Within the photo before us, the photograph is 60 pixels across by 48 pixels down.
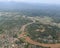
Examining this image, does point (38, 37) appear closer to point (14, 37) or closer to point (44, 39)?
point (44, 39)

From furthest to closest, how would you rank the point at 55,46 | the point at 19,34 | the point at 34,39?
the point at 19,34, the point at 34,39, the point at 55,46

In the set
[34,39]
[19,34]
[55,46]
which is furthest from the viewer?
[19,34]

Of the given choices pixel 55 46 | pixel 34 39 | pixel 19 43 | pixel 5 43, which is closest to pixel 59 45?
pixel 55 46

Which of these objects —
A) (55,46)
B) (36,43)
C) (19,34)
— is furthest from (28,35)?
(55,46)

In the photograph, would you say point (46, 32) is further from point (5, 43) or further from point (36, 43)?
point (5, 43)

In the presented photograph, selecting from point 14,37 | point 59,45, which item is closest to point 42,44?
point 59,45

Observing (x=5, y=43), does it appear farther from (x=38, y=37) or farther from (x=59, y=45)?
(x=59, y=45)

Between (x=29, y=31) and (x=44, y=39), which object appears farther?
(x=29, y=31)

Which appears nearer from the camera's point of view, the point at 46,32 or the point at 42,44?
the point at 42,44
